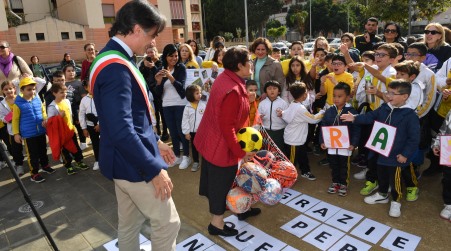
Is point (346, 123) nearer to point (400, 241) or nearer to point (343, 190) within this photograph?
point (343, 190)

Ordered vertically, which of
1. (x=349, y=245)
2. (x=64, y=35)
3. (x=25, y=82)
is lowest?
(x=349, y=245)

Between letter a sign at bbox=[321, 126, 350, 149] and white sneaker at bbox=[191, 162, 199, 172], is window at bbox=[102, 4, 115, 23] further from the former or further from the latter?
letter a sign at bbox=[321, 126, 350, 149]

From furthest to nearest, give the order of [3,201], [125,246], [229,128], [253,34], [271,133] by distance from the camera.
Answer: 1. [253,34]
2. [271,133]
3. [3,201]
4. [229,128]
5. [125,246]

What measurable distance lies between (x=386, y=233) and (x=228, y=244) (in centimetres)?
167

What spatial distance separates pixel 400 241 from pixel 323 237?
2.46 ft

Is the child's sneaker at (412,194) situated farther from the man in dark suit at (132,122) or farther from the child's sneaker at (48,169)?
the child's sneaker at (48,169)

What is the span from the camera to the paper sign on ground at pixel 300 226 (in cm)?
350

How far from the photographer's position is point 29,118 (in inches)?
202

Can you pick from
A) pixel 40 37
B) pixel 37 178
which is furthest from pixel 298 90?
pixel 40 37

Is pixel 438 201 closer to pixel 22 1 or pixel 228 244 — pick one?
pixel 228 244

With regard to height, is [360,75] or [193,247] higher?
[360,75]

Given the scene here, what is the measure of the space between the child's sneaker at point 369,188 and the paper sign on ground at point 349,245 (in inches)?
43.0

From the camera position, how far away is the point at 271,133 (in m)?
4.98

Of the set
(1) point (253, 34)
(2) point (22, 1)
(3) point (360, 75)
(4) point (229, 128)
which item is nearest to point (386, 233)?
(4) point (229, 128)
